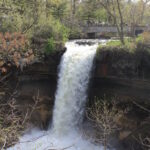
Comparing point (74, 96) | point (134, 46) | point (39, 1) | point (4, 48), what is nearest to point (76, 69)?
point (74, 96)

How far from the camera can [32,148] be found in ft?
27.9

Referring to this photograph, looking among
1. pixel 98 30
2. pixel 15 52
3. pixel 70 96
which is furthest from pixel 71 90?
pixel 98 30

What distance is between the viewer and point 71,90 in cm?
964

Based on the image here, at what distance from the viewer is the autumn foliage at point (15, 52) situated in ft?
25.7

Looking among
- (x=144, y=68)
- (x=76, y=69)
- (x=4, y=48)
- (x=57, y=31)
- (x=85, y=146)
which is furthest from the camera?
(x=57, y=31)

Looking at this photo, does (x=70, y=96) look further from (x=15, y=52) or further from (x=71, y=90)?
Result: (x=15, y=52)

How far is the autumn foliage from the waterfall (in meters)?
1.79

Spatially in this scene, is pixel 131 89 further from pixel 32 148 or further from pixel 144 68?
pixel 32 148

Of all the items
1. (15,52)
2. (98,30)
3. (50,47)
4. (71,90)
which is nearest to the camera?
(15,52)

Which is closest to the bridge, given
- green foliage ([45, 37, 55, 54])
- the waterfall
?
green foliage ([45, 37, 55, 54])

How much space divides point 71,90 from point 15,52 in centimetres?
320

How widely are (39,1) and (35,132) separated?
7363 millimetres

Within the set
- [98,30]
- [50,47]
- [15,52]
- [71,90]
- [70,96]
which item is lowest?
[70,96]

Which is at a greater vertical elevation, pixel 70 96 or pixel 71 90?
pixel 71 90
